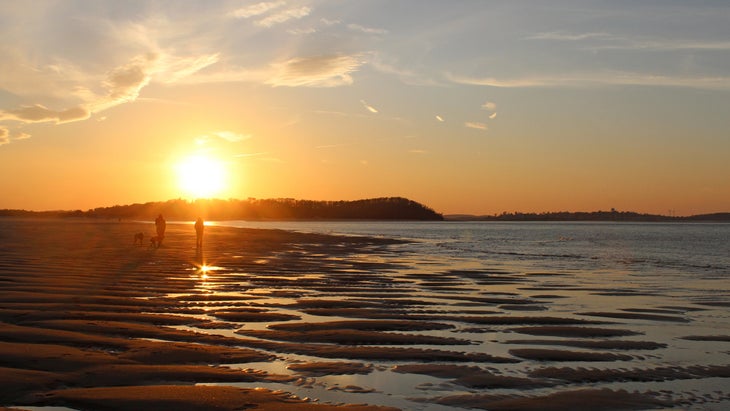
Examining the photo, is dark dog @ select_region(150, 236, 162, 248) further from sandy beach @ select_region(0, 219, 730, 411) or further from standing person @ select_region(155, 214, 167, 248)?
sandy beach @ select_region(0, 219, 730, 411)

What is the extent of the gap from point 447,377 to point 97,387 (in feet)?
10.7

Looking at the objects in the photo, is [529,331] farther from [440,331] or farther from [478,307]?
[478,307]

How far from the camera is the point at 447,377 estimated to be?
6.44 m

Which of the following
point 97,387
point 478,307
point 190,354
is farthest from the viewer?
point 478,307

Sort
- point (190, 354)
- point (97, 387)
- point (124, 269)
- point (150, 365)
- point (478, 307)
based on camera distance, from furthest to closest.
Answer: point (124, 269)
point (478, 307)
point (190, 354)
point (150, 365)
point (97, 387)

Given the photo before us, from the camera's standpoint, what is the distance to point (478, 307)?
40.4 ft

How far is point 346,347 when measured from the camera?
7.94 metres

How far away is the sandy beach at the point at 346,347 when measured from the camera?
5.55 meters

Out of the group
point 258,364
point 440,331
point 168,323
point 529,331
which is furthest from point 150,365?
point 529,331

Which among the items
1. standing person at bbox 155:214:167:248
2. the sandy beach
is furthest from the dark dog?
the sandy beach

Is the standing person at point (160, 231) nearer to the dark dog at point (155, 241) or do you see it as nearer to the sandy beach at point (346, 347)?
the dark dog at point (155, 241)

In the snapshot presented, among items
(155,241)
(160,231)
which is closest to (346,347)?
(155,241)

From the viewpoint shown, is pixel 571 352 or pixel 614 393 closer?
pixel 614 393

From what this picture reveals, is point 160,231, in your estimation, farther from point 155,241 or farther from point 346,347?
point 346,347
